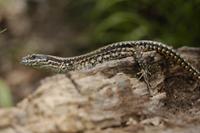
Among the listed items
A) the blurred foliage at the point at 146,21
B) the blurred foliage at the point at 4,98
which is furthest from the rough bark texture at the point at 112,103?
the blurred foliage at the point at 4,98

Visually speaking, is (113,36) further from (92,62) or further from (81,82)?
(81,82)

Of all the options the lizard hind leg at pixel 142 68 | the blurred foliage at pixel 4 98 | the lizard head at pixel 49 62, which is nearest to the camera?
the lizard hind leg at pixel 142 68

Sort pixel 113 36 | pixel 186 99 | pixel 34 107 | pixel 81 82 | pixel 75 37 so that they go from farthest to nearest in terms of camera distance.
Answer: pixel 75 37
pixel 113 36
pixel 186 99
pixel 81 82
pixel 34 107

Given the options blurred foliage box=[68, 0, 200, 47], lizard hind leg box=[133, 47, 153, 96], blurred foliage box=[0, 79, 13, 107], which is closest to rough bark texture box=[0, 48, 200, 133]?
lizard hind leg box=[133, 47, 153, 96]

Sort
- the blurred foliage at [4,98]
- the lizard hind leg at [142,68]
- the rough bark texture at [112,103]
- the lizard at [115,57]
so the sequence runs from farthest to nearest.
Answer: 1. the blurred foliage at [4,98]
2. the lizard at [115,57]
3. the lizard hind leg at [142,68]
4. the rough bark texture at [112,103]

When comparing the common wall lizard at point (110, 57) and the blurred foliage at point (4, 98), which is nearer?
the common wall lizard at point (110, 57)

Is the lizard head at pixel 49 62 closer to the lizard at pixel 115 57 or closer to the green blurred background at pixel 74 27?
the lizard at pixel 115 57

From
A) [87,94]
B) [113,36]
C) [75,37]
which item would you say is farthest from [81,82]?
[75,37]
